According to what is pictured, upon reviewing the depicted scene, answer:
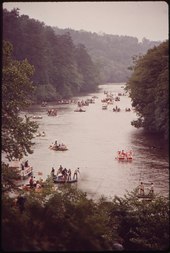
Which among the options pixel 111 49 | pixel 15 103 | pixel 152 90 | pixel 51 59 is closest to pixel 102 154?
pixel 152 90

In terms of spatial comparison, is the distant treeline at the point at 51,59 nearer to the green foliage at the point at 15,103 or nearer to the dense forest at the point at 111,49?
the dense forest at the point at 111,49

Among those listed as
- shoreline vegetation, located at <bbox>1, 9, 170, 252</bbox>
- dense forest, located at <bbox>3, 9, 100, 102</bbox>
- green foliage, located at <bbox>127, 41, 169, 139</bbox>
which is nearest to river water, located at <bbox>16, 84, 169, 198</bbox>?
green foliage, located at <bbox>127, 41, 169, 139</bbox>

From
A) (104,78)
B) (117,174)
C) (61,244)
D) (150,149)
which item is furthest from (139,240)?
(104,78)

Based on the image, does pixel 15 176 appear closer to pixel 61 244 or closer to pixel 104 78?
pixel 61 244

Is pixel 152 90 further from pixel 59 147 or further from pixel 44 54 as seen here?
pixel 44 54

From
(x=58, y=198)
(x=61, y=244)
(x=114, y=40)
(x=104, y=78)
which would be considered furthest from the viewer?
(x=114, y=40)

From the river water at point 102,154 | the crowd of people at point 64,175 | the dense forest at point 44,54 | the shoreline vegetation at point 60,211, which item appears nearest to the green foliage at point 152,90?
the shoreline vegetation at point 60,211
